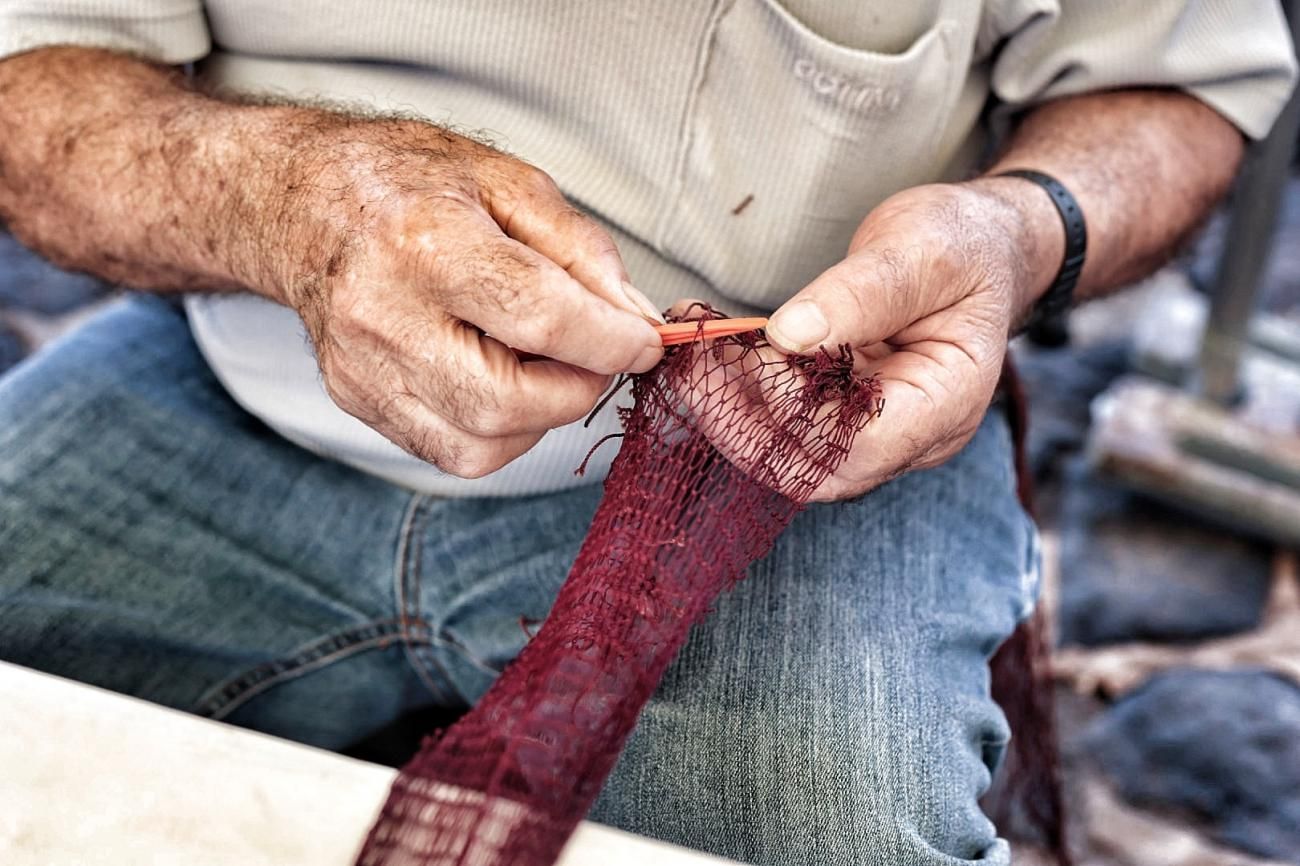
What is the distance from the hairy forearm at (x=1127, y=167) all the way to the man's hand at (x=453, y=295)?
47 cm

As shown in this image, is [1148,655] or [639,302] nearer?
[639,302]

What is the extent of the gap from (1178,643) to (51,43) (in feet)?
5.43

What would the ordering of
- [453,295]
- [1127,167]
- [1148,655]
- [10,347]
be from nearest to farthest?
[453,295]
[1127,167]
[1148,655]
[10,347]

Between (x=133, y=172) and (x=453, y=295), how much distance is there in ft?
1.39

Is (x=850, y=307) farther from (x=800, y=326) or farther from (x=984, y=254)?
(x=984, y=254)

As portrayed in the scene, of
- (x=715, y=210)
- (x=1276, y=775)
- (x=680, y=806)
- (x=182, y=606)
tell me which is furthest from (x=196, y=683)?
(x=1276, y=775)

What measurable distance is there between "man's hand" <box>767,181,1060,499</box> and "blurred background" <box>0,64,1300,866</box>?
0.54 metres

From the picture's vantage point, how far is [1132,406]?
76.4 inches

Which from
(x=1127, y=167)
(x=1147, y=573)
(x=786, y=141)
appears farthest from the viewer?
(x=1147, y=573)

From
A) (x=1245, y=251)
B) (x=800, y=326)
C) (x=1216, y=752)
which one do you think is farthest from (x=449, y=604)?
(x=1245, y=251)

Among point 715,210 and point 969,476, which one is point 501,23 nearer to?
point 715,210

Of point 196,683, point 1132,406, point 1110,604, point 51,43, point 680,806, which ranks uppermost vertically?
point 51,43

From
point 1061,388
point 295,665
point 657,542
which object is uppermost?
point 657,542

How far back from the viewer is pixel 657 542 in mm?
793
